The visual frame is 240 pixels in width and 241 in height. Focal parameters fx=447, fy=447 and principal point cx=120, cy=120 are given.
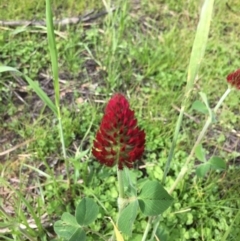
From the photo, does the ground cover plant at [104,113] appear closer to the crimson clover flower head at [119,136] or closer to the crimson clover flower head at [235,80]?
the crimson clover flower head at [235,80]

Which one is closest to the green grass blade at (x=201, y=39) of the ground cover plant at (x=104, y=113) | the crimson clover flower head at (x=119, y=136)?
the ground cover plant at (x=104, y=113)

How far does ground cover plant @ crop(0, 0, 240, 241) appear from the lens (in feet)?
4.72

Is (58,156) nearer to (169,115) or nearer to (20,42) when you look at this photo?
(169,115)

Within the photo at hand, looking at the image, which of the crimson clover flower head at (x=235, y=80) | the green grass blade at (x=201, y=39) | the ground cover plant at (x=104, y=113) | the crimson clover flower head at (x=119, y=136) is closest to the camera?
the crimson clover flower head at (x=119, y=136)

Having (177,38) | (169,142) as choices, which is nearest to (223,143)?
(169,142)

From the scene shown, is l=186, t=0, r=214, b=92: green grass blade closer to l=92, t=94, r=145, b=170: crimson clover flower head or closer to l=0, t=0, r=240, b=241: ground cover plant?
l=0, t=0, r=240, b=241: ground cover plant

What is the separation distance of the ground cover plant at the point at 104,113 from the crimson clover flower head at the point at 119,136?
0.21m

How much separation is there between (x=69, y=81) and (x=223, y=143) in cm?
71

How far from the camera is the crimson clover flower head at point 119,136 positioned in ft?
2.92

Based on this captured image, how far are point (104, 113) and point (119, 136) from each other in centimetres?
90

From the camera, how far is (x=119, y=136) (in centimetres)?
90

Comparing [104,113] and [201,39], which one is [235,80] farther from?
[104,113]

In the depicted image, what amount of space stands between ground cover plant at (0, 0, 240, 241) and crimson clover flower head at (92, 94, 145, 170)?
0.21 metres

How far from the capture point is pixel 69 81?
6.45 ft
